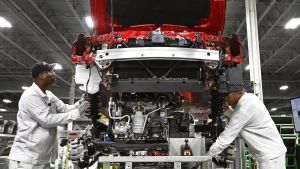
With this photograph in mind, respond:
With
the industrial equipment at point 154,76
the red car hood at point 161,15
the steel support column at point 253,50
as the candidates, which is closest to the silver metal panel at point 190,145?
the industrial equipment at point 154,76

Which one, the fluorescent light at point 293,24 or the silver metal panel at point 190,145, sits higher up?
the fluorescent light at point 293,24

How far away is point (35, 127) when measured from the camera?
3.56 metres

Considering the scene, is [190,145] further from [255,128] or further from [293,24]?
[293,24]

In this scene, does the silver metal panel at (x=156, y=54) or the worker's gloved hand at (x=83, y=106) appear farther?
the worker's gloved hand at (x=83, y=106)

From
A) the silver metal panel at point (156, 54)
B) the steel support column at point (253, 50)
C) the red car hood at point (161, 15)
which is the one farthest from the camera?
the steel support column at point (253, 50)

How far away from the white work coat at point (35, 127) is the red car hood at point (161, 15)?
1.03 metres

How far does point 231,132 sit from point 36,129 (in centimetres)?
208

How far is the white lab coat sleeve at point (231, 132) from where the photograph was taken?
10.8 ft

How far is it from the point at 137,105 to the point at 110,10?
3.89ft

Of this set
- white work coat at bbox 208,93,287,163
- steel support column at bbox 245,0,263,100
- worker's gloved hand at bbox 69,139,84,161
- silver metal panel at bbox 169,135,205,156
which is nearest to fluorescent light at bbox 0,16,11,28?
steel support column at bbox 245,0,263,100

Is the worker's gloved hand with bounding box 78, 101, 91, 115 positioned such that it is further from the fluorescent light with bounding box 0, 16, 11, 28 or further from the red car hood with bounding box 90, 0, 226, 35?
the fluorescent light with bounding box 0, 16, 11, 28

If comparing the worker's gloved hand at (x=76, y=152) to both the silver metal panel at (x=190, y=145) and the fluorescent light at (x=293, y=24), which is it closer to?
the silver metal panel at (x=190, y=145)

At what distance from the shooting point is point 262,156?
3.54m

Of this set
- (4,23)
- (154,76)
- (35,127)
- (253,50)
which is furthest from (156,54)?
(4,23)
